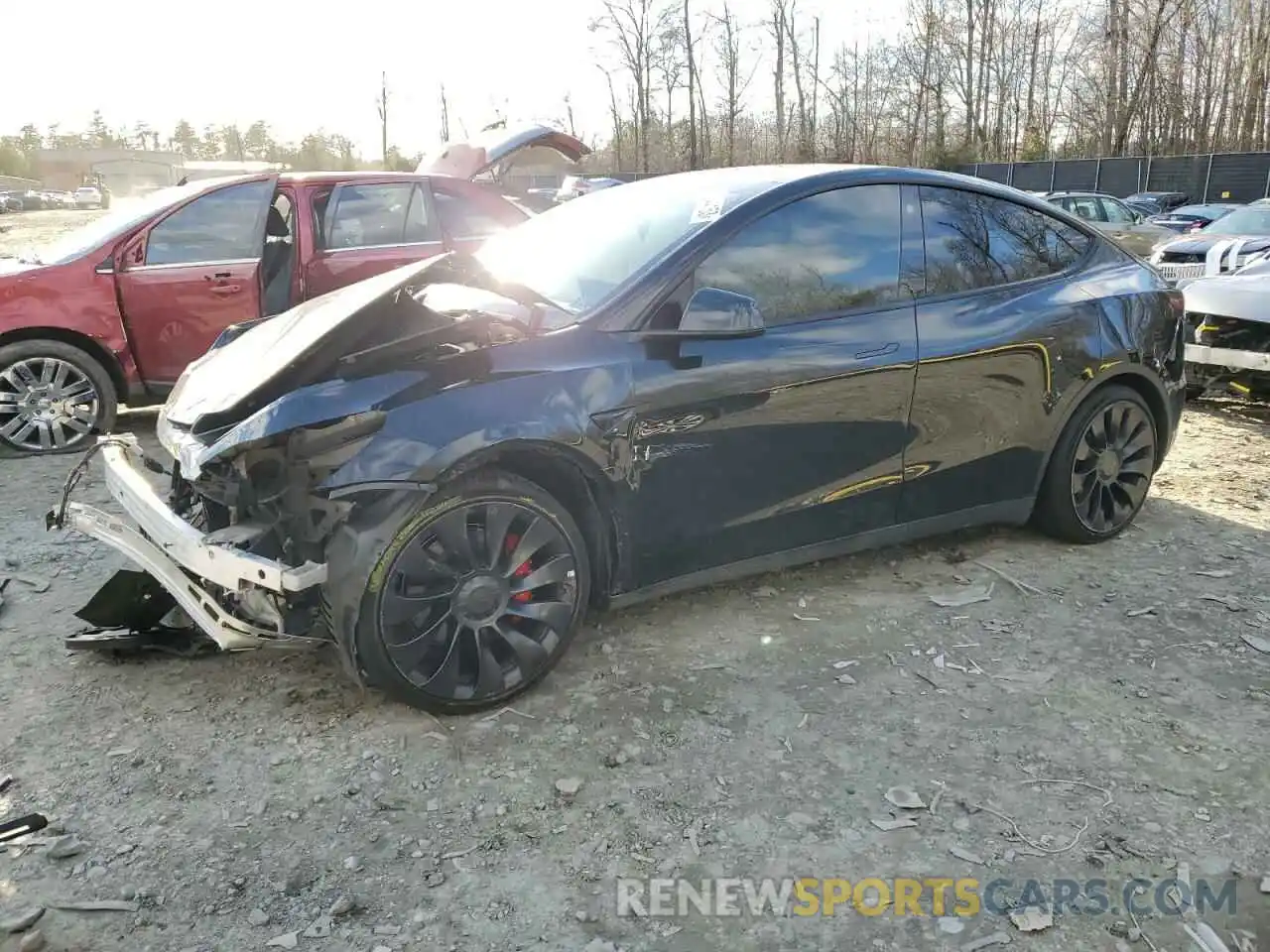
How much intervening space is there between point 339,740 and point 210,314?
14.1 ft

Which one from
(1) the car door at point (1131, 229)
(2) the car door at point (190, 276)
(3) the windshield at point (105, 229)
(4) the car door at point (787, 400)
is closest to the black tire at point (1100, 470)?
(4) the car door at point (787, 400)

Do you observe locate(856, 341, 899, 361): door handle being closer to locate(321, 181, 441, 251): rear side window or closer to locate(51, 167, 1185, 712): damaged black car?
locate(51, 167, 1185, 712): damaged black car

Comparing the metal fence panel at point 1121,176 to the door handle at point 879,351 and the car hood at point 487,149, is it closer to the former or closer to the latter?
the car hood at point 487,149

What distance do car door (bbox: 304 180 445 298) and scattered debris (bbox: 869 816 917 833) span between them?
17.5 feet

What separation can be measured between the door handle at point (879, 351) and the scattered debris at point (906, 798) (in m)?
1.57

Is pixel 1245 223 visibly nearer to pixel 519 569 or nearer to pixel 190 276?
pixel 190 276

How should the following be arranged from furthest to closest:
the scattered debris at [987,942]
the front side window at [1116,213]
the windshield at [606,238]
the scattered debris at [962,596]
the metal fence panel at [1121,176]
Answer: the metal fence panel at [1121,176], the front side window at [1116,213], the scattered debris at [962,596], the windshield at [606,238], the scattered debris at [987,942]

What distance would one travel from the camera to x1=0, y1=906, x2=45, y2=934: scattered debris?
214 cm

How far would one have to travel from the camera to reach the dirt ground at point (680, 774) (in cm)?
220

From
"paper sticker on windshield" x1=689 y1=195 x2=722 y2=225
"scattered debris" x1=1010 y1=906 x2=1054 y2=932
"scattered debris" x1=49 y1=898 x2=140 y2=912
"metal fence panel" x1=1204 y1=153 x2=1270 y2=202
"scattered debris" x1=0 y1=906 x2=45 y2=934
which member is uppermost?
"metal fence panel" x1=1204 y1=153 x2=1270 y2=202

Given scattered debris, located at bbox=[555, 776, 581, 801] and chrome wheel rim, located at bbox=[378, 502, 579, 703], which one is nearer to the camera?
scattered debris, located at bbox=[555, 776, 581, 801]

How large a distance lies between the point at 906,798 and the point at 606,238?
2238 millimetres

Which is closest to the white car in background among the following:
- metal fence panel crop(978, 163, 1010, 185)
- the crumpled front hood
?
metal fence panel crop(978, 163, 1010, 185)

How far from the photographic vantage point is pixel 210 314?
622cm
